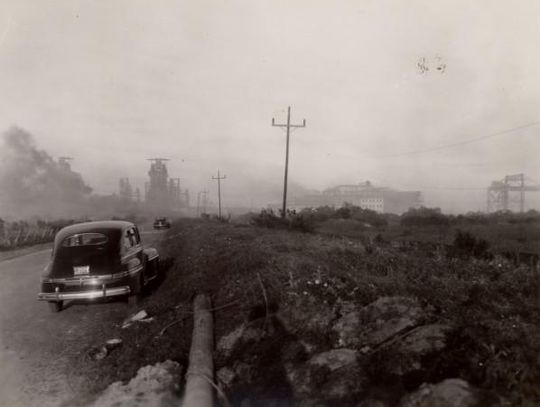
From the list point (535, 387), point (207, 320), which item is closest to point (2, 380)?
point (207, 320)

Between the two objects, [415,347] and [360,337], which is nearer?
[415,347]

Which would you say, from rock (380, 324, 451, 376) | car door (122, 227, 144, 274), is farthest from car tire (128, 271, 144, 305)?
rock (380, 324, 451, 376)

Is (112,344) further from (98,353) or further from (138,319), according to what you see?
(138,319)

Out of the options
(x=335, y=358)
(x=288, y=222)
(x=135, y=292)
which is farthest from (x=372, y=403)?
(x=288, y=222)

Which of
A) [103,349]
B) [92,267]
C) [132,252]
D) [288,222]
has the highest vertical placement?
[132,252]

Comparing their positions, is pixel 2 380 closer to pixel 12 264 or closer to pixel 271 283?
pixel 271 283

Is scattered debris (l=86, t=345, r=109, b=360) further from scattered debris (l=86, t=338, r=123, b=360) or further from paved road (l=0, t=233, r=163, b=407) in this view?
paved road (l=0, t=233, r=163, b=407)

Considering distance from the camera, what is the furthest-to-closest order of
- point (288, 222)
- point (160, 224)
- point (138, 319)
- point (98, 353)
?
point (160, 224)
point (288, 222)
point (138, 319)
point (98, 353)
